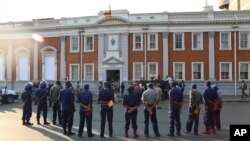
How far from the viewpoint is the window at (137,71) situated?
1462 inches

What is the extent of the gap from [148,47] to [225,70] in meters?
7.74

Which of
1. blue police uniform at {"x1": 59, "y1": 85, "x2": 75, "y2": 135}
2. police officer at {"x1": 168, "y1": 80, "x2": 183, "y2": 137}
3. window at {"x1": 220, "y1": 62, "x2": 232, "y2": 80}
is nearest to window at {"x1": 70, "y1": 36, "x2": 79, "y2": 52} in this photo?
window at {"x1": 220, "y1": 62, "x2": 232, "y2": 80}

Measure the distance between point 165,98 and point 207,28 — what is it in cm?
928

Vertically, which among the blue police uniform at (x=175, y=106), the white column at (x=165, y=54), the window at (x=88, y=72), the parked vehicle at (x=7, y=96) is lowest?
the parked vehicle at (x=7, y=96)

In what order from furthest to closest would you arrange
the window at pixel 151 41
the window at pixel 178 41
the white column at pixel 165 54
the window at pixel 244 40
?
the window at pixel 151 41 → the window at pixel 178 41 → the white column at pixel 165 54 → the window at pixel 244 40

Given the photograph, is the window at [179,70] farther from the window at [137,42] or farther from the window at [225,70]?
the window at [137,42]

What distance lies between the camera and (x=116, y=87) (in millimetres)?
35562

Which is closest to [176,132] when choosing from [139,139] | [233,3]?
[139,139]

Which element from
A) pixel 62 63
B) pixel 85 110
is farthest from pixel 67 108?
pixel 62 63

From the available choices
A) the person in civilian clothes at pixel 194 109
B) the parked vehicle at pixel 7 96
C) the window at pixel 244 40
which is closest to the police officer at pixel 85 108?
the person in civilian clothes at pixel 194 109

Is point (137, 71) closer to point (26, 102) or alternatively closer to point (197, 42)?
point (197, 42)

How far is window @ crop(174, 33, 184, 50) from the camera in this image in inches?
1443

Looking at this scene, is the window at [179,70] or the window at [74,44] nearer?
the window at [179,70]

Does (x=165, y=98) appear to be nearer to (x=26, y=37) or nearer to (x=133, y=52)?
(x=133, y=52)
